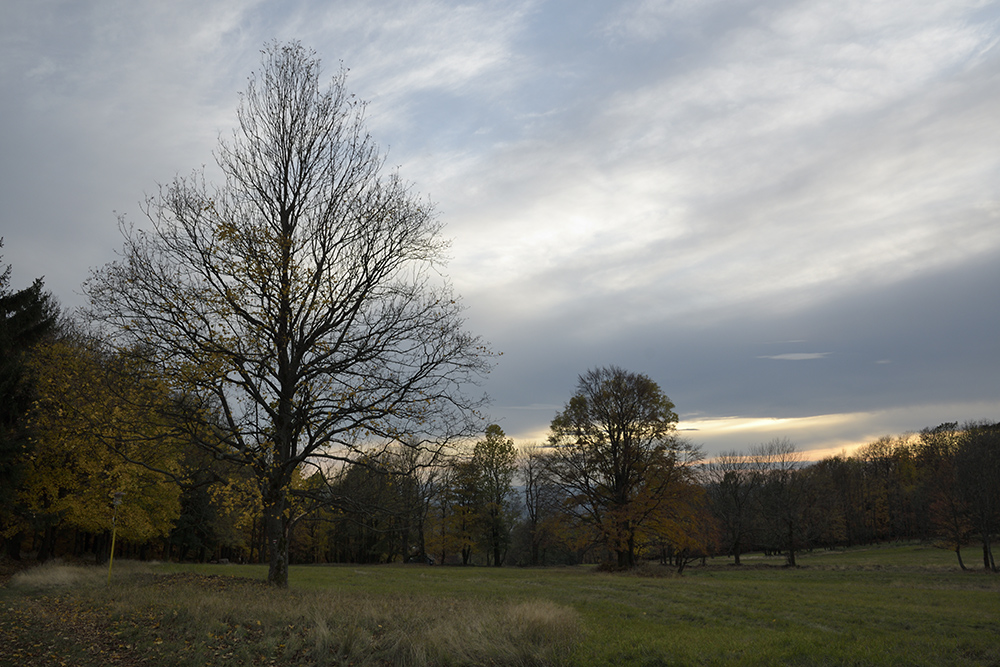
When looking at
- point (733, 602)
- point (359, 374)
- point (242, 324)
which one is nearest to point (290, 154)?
point (242, 324)

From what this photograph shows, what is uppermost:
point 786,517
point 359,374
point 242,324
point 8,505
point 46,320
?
point 46,320

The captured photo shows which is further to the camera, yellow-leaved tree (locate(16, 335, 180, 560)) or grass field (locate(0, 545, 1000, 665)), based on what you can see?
yellow-leaved tree (locate(16, 335, 180, 560))

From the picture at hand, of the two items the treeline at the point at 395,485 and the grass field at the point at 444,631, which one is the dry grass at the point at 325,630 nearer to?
the grass field at the point at 444,631

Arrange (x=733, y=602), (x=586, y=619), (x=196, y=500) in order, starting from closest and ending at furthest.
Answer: (x=586, y=619), (x=733, y=602), (x=196, y=500)

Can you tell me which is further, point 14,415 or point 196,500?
point 196,500

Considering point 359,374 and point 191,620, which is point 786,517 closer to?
point 359,374

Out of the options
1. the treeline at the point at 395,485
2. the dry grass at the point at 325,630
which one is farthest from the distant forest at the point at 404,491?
the dry grass at the point at 325,630

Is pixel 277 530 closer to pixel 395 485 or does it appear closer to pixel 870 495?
pixel 395 485

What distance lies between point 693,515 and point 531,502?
30.0m

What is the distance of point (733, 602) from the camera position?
15102 millimetres

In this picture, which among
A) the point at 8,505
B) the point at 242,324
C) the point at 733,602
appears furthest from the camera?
the point at 8,505

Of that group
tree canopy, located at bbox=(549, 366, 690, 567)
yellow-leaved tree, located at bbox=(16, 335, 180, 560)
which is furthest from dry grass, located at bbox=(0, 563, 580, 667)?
tree canopy, located at bbox=(549, 366, 690, 567)

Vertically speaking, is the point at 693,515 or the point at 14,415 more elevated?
the point at 14,415

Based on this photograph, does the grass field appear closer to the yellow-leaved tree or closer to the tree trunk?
the tree trunk
